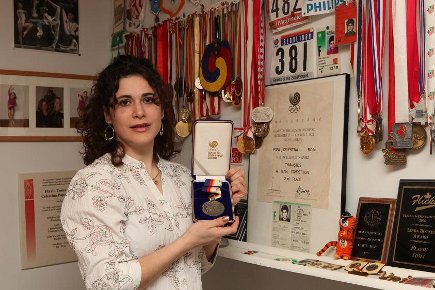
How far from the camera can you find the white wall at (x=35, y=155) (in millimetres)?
2191

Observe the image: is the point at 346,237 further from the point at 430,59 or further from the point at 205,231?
the point at 430,59

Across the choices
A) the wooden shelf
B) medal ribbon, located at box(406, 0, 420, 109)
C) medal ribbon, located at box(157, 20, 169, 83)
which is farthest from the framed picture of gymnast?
medal ribbon, located at box(406, 0, 420, 109)

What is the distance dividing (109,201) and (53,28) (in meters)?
1.35

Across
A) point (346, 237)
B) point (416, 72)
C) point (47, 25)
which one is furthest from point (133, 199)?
point (47, 25)

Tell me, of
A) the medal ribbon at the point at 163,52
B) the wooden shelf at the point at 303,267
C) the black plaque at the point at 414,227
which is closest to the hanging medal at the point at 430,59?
the black plaque at the point at 414,227

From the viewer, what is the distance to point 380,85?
1.34 meters

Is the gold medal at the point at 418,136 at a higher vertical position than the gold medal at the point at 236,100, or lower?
lower

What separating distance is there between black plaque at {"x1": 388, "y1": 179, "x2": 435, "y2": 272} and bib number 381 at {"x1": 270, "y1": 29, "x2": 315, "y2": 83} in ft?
1.58

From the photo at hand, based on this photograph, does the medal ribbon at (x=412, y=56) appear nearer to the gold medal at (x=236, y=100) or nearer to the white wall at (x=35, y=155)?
the gold medal at (x=236, y=100)

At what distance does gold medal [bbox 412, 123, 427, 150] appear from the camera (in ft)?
4.16

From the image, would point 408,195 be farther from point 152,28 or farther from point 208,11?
point 152,28

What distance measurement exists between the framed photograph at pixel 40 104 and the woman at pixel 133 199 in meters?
0.83

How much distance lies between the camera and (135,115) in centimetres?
139

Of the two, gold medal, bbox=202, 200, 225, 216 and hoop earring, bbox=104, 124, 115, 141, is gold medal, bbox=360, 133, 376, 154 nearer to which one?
gold medal, bbox=202, 200, 225, 216
